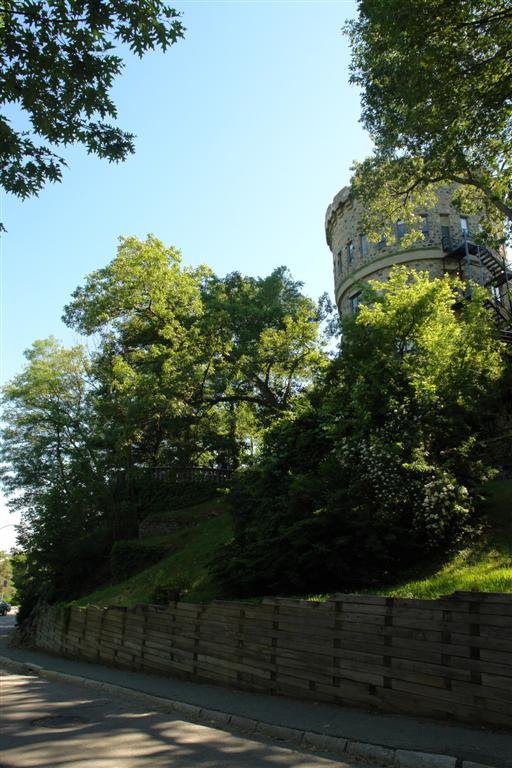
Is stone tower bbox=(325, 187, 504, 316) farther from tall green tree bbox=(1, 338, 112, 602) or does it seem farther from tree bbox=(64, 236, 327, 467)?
tall green tree bbox=(1, 338, 112, 602)

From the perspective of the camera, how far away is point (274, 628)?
9.06 metres

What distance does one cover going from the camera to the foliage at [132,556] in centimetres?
2398

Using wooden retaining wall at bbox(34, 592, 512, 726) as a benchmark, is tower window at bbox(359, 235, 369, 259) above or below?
above

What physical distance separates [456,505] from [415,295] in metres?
6.05

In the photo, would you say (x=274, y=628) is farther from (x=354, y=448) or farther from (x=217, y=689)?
(x=354, y=448)

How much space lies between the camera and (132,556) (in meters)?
24.5

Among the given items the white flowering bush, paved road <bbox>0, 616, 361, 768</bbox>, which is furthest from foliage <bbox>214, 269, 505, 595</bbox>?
paved road <bbox>0, 616, 361, 768</bbox>

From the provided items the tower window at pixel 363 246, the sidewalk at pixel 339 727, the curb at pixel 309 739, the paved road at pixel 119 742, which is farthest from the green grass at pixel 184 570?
the tower window at pixel 363 246

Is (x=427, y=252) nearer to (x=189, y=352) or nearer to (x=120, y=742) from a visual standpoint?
(x=189, y=352)

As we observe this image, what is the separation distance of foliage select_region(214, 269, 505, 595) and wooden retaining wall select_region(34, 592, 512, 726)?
1.78 m

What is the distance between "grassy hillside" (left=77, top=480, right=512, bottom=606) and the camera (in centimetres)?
966

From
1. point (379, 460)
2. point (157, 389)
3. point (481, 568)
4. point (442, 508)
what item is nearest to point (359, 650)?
point (481, 568)

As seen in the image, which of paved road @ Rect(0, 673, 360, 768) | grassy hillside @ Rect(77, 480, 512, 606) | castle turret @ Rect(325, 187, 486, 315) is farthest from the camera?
castle turret @ Rect(325, 187, 486, 315)

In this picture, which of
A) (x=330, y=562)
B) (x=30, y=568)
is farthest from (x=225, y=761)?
(x=30, y=568)
